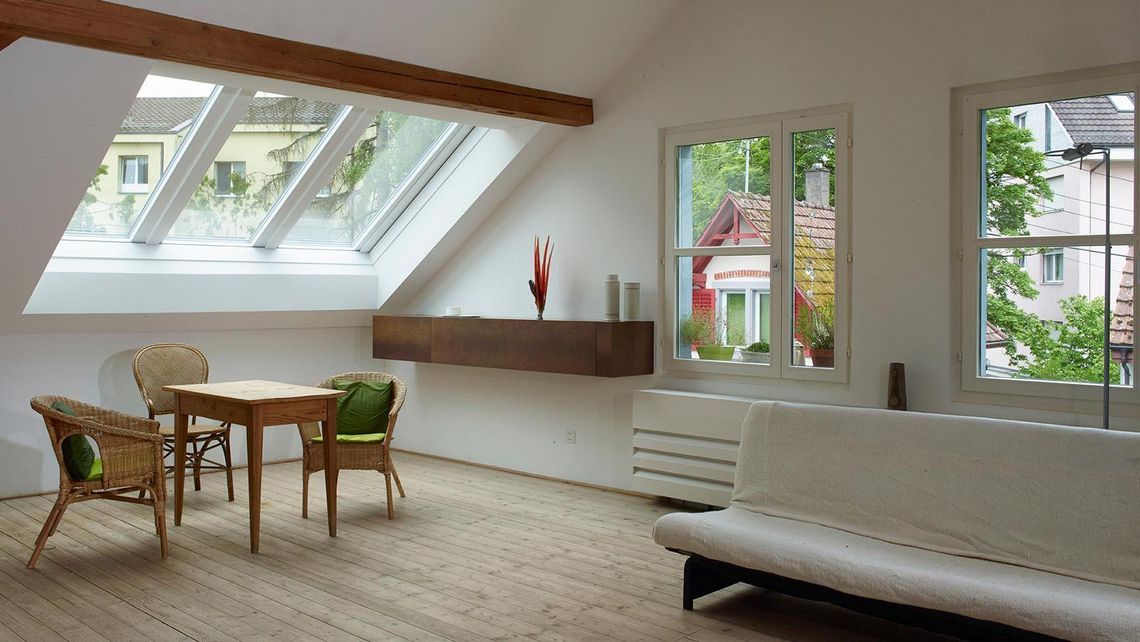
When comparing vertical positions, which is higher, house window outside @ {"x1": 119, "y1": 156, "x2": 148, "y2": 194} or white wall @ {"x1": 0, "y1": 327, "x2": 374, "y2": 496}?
house window outside @ {"x1": 119, "y1": 156, "x2": 148, "y2": 194}

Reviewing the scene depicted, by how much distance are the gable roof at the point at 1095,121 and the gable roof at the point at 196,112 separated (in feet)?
13.3

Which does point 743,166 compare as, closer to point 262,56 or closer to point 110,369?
point 262,56

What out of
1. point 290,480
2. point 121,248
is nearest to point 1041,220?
point 290,480

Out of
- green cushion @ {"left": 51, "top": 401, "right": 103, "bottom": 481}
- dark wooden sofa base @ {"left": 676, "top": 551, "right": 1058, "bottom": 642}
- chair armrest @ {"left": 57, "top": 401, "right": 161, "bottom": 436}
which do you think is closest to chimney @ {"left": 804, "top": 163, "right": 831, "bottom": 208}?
dark wooden sofa base @ {"left": 676, "top": 551, "right": 1058, "bottom": 642}

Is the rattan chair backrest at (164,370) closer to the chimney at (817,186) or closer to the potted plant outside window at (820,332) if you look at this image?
the potted plant outside window at (820,332)

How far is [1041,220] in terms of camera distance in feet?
15.1

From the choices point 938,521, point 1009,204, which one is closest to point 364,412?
point 938,521

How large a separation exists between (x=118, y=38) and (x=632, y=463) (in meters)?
3.71

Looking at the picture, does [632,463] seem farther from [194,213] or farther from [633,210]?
[194,213]

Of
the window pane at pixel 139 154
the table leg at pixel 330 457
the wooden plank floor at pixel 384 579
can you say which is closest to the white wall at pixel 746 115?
the wooden plank floor at pixel 384 579

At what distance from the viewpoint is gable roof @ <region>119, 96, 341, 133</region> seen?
5.82 meters

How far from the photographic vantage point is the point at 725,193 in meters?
5.78

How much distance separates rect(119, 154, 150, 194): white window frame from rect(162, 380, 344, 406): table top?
5.11 feet

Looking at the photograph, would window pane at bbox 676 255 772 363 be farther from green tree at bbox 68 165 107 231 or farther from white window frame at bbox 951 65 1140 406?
green tree at bbox 68 165 107 231
